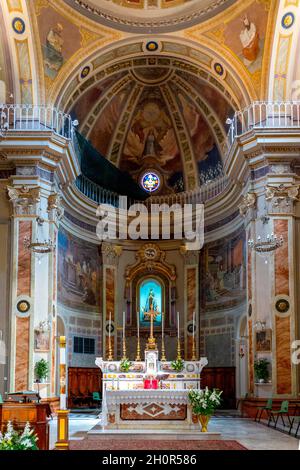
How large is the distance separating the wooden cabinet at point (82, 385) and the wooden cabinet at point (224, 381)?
143 inches

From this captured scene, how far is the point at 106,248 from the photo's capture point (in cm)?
2503

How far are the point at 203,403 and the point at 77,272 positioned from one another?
10.4 meters

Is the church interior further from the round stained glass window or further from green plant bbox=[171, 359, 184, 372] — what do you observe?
the round stained glass window

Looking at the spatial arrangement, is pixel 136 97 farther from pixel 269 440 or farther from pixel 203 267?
pixel 269 440

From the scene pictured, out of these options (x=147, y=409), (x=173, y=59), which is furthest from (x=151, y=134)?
(x=147, y=409)

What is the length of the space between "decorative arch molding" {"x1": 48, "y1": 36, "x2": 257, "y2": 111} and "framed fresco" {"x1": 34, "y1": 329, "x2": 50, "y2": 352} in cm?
646

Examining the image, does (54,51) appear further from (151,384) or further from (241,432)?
(241,432)

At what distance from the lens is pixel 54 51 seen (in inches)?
782

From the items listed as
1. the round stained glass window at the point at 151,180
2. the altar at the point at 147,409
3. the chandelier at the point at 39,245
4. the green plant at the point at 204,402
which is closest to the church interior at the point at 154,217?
the altar at the point at 147,409

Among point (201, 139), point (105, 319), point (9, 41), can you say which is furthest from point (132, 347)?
point (9, 41)

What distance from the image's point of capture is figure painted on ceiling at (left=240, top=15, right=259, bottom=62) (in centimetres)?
1930

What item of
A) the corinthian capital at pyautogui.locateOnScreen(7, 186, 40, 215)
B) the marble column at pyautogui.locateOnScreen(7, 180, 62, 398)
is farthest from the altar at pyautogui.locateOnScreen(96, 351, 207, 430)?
the corinthian capital at pyautogui.locateOnScreen(7, 186, 40, 215)

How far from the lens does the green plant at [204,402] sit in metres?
13.6

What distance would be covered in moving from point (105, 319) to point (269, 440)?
40.2 ft
